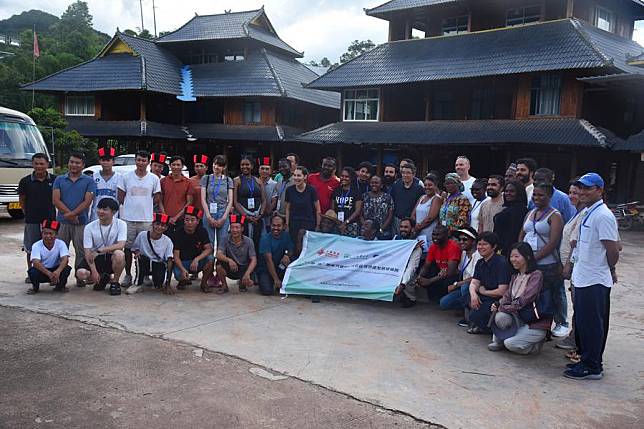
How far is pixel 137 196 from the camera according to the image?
784cm

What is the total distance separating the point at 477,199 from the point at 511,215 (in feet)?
2.91

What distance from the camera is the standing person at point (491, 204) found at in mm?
6465

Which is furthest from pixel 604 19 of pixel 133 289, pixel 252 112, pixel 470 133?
pixel 133 289

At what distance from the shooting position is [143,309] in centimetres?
666

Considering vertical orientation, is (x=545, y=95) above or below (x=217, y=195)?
above

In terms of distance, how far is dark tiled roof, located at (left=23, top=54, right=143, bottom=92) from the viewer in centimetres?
2742

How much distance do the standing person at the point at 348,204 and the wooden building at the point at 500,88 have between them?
11965mm

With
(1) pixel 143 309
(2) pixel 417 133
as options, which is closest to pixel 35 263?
(1) pixel 143 309

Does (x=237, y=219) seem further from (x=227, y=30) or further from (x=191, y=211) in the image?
(x=227, y=30)

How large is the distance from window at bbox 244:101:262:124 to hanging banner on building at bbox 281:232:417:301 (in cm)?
2134

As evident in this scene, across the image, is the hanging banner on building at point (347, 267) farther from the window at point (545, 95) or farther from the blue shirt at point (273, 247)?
the window at point (545, 95)

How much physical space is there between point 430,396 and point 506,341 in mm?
1462

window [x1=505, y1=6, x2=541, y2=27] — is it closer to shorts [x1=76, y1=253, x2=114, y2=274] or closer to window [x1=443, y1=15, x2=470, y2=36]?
window [x1=443, y1=15, x2=470, y2=36]

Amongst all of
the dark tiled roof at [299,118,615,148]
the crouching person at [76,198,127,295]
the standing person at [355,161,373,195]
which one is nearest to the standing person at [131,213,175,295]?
the crouching person at [76,198,127,295]
